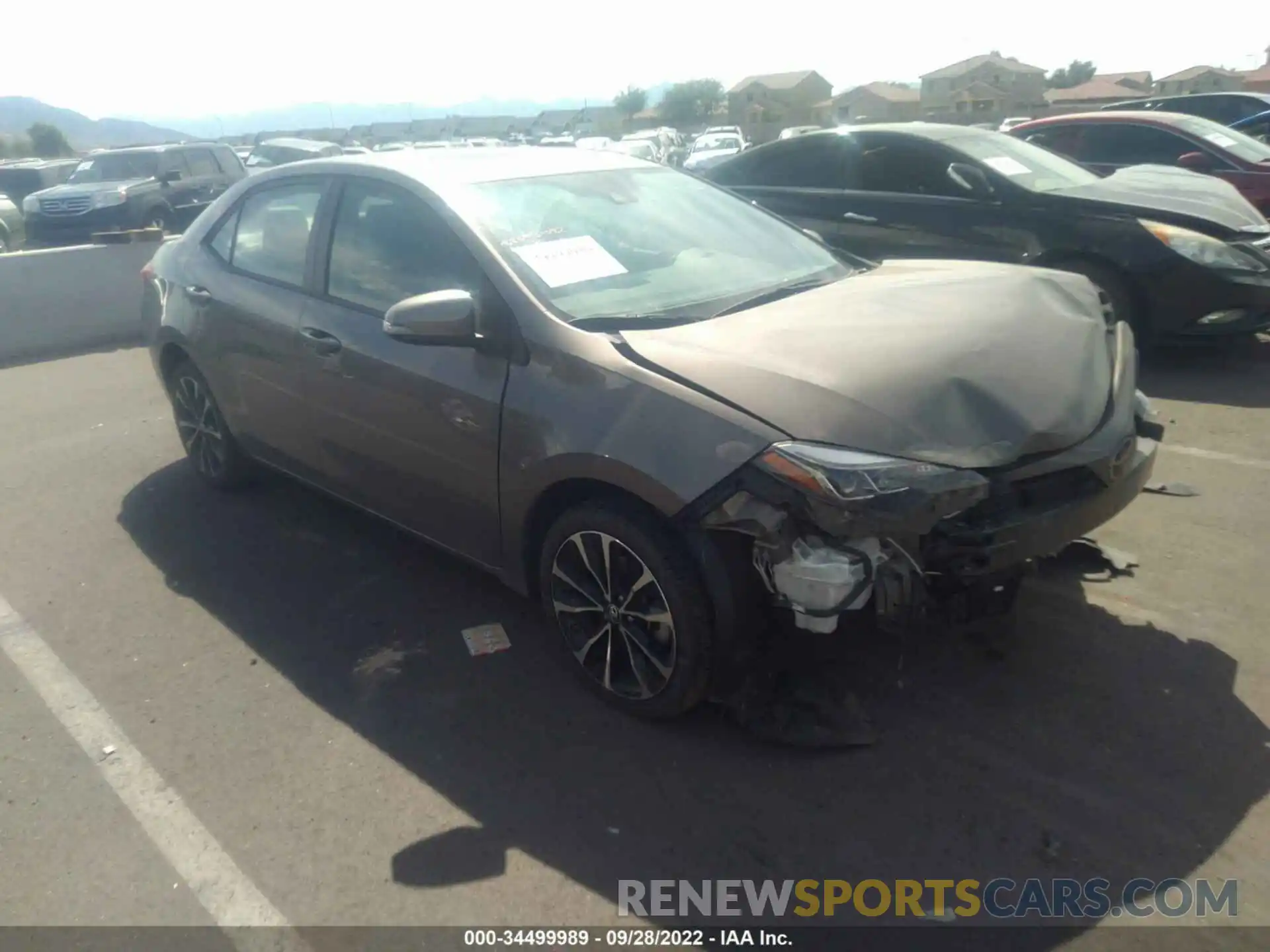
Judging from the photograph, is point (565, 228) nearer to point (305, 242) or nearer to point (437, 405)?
point (437, 405)

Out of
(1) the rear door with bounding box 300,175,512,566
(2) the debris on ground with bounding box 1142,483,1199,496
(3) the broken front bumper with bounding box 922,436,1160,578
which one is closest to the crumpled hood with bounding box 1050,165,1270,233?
(2) the debris on ground with bounding box 1142,483,1199,496

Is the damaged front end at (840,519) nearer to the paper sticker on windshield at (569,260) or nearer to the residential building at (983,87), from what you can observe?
the paper sticker on windshield at (569,260)

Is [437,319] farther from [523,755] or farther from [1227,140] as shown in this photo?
[1227,140]

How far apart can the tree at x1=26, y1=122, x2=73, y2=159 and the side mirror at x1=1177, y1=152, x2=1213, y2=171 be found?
63337 mm

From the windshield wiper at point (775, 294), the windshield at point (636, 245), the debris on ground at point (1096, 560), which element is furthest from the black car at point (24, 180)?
the debris on ground at point (1096, 560)

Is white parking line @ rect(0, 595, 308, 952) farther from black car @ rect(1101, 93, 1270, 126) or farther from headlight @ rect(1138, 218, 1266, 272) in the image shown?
black car @ rect(1101, 93, 1270, 126)

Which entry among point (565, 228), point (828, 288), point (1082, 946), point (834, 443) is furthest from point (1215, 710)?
point (565, 228)

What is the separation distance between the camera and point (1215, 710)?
10.3 feet

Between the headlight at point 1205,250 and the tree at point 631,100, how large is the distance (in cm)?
8290

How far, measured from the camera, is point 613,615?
127 inches

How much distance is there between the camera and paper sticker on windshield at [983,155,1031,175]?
7137 mm

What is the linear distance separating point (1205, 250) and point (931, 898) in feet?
17.5

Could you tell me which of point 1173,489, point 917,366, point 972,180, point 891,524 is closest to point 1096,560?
point 1173,489

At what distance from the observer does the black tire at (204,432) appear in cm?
519
